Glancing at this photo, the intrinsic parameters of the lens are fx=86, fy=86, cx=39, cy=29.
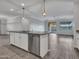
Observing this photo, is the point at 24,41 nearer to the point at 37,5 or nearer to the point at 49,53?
the point at 49,53

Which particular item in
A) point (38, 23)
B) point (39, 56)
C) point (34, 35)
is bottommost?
point (39, 56)

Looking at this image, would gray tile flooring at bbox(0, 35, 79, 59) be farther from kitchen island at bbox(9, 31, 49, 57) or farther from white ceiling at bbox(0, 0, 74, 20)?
white ceiling at bbox(0, 0, 74, 20)

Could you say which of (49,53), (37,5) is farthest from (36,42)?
(37,5)

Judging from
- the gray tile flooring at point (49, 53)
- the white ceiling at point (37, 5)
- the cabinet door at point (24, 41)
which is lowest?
the gray tile flooring at point (49, 53)

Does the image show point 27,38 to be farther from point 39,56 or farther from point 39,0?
point 39,0

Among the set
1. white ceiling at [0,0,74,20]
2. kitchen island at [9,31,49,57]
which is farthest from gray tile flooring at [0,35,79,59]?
white ceiling at [0,0,74,20]

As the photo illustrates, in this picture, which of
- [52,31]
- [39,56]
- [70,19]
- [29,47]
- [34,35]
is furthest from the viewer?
[52,31]

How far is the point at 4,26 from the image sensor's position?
1495 cm

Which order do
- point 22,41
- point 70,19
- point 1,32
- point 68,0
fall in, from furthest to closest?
point 70,19 < point 1,32 < point 68,0 < point 22,41

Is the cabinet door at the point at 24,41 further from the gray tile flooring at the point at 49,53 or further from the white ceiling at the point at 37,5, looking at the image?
the white ceiling at the point at 37,5

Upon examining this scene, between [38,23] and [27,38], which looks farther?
[38,23]

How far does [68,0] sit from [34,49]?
4143mm

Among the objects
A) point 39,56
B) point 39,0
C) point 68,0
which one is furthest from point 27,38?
point 68,0

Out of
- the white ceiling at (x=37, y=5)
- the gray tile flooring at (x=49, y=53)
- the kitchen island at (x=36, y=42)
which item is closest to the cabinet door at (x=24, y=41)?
the kitchen island at (x=36, y=42)
